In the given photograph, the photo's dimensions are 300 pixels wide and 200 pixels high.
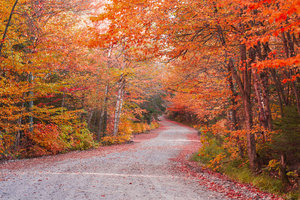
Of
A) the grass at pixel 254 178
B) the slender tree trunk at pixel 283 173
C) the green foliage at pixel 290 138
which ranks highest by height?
the green foliage at pixel 290 138

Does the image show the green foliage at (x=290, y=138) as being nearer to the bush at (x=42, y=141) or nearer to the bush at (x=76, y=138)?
the bush at (x=42, y=141)

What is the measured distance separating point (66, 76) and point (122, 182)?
8808 mm

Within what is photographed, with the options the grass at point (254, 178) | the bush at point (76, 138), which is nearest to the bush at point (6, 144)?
the bush at point (76, 138)

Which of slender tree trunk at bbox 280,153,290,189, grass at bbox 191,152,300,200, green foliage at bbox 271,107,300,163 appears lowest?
grass at bbox 191,152,300,200

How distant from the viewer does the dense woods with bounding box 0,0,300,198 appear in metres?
5.48

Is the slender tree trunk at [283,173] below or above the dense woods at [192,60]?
below

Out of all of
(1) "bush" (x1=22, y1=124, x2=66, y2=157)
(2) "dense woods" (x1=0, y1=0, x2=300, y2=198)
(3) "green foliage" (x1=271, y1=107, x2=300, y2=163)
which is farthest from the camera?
(1) "bush" (x1=22, y1=124, x2=66, y2=157)

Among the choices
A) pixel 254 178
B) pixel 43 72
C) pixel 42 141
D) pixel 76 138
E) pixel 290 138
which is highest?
pixel 43 72

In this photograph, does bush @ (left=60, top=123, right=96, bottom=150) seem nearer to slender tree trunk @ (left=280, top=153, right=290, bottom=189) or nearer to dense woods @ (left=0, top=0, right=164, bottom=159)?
dense woods @ (left=0, top=0, right=164, bottom=159)

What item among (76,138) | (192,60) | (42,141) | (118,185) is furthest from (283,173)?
(76,138)

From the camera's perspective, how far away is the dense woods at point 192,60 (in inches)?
216

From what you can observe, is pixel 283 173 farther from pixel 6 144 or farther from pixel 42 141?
pixel 6 144

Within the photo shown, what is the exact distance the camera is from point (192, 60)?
9266 mm

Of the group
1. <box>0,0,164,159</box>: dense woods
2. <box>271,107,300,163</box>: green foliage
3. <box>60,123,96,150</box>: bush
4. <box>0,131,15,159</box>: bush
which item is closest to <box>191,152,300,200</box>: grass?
<box>271,107,300,163</box>: green foliage
